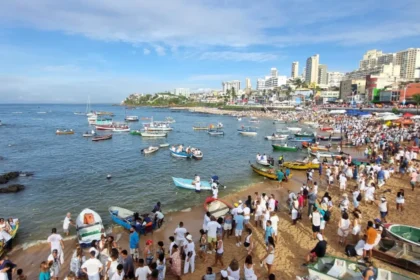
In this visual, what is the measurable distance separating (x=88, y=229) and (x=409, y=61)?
212964mm

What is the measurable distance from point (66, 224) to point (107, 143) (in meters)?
33.7

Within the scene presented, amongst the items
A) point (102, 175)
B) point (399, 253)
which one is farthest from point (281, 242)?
point (102, 175)

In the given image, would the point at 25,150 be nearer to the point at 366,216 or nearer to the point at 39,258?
the point at 39,258

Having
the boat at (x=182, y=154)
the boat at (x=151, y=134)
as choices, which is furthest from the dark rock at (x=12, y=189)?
the boat at (x=151, y=134)

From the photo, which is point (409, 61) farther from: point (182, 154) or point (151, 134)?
point (182, 154)

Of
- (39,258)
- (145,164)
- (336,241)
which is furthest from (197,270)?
(145,164)

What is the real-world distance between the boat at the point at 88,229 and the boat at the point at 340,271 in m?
9.03

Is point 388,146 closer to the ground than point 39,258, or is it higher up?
higher up

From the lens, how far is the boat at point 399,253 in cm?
928

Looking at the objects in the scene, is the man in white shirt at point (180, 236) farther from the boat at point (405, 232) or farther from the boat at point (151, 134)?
the boat at point (151, 134)

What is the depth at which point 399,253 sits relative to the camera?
9758 mm

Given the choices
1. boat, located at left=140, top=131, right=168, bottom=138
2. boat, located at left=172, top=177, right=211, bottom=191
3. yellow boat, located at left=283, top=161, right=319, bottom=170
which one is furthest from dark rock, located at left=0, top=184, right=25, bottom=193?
boat, located at left=140, top=131, right=168, bottom=138

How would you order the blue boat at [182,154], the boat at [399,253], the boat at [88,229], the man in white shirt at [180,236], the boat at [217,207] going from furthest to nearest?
1. the blue boat at [182,154]
2. the boat at [217,207]
3. the boat at [88,229]
4. the man in white shirt at [180,236]
5. the boat at [399,253]

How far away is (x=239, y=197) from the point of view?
19609 millimetres
